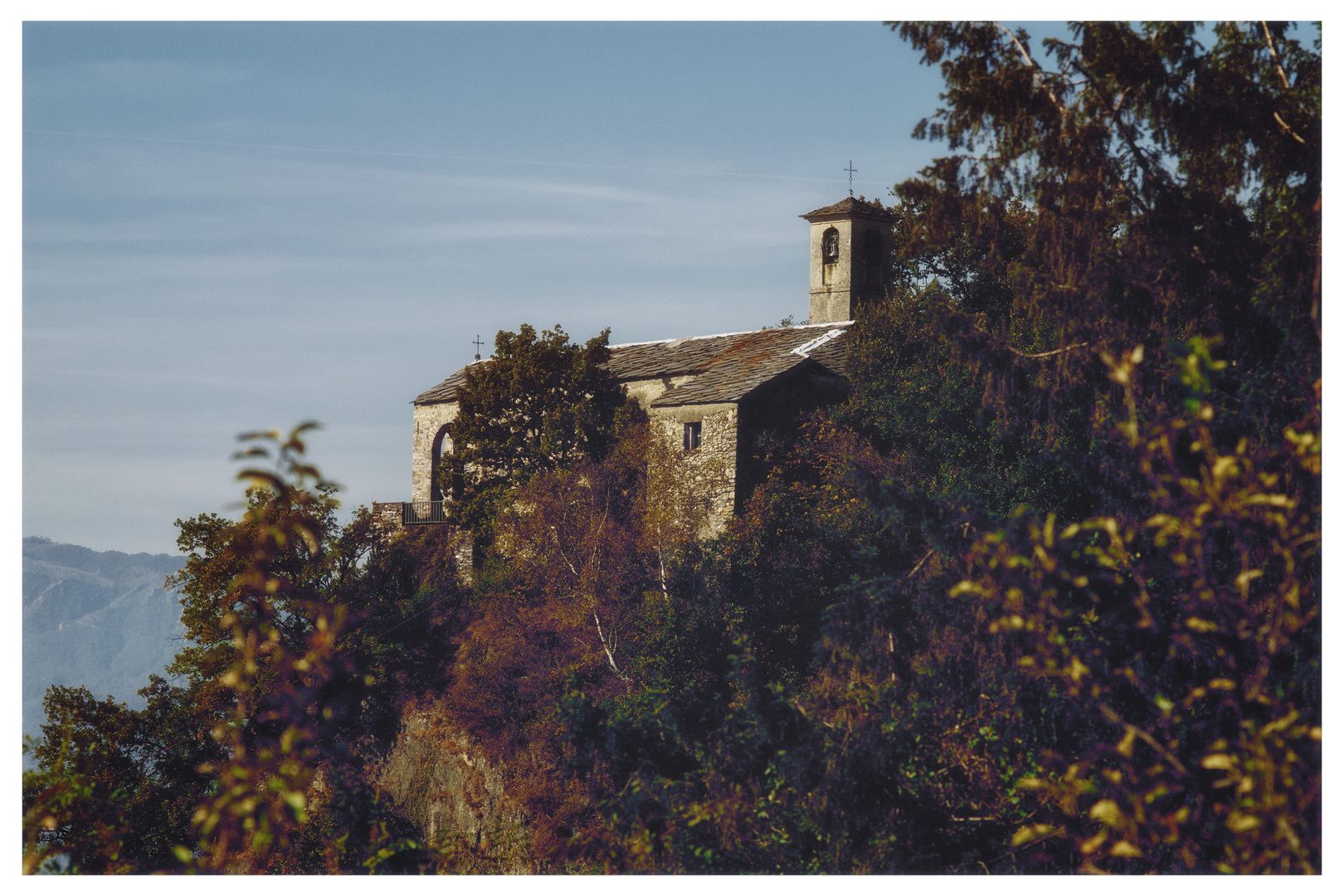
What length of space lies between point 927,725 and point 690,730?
4.26m

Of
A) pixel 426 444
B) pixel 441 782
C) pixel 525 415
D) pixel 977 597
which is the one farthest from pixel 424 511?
pixel 977 597

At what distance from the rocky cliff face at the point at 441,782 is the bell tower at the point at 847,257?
13749mm

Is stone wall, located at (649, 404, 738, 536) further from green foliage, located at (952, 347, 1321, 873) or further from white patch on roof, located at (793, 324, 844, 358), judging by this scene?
green foliage, located at (952, 347, 1321, 873)

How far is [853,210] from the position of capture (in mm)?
27000

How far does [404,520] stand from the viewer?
28.3m

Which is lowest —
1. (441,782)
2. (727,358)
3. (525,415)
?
(441,782)

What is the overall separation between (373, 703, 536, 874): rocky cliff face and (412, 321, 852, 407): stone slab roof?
319 inches

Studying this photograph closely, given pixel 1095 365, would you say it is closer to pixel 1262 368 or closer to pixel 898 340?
pixel 1262 368

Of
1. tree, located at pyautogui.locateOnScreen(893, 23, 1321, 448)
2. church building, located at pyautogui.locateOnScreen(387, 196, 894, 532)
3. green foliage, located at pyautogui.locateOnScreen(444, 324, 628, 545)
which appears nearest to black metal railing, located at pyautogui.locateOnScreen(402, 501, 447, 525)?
church building, located at pyautogui.locateOnScreen(387, 196, 894, 532)

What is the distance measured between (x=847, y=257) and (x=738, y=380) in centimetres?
842

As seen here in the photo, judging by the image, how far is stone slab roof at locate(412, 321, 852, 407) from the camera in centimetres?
2016

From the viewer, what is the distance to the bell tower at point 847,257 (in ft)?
88.8

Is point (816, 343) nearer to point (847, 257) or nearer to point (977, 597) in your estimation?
point (847, 257)

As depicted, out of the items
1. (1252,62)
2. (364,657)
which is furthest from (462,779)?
(1252,62)
